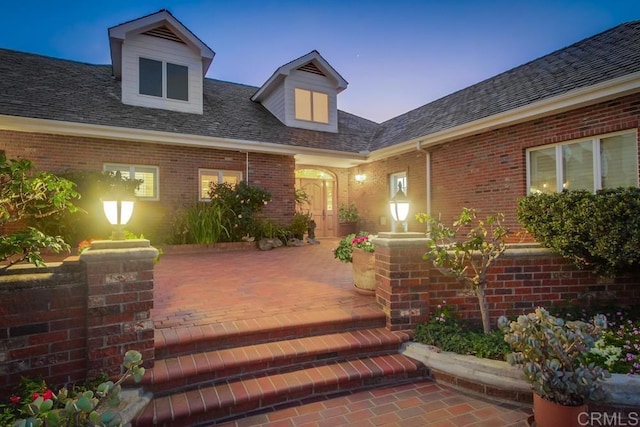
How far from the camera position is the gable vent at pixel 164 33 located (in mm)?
8719

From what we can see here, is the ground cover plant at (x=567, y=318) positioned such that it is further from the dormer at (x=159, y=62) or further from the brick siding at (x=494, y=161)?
the dormer at (x=159, y=62)

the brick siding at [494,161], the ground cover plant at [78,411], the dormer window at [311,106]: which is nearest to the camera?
the ground cover plant at [78,411]

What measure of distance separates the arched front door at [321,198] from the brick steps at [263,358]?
29.2 ft

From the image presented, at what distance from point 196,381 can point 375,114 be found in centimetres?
5908

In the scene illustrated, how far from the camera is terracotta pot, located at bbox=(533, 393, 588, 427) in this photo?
76.5 inches

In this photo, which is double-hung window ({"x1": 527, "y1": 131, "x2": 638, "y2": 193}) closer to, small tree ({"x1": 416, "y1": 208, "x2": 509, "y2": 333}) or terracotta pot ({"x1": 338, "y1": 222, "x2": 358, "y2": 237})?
small tree ({"x1": 416, "y1": 208, "x2": 509, "y2": 333})

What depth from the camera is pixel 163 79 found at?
29.4 feet

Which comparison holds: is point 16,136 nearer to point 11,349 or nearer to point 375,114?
point 11,349

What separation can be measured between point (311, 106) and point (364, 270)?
8.51 metres

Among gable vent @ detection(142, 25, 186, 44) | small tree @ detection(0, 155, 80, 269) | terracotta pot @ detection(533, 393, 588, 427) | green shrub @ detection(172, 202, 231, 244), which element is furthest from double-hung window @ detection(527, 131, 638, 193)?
gable vent @ detection(142, 25, 186, 44)

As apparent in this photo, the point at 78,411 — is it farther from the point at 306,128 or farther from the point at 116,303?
the point at 306,128

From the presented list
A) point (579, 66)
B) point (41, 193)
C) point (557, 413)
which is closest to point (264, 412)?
point (557, 413)

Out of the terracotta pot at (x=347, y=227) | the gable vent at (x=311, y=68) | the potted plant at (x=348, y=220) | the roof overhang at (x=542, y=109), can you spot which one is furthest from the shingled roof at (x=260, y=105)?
the terracotta pot at (x=347, y=227)

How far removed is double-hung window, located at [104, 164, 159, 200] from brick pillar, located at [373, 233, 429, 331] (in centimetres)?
717
